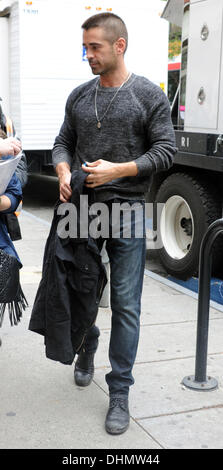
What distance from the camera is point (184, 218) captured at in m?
6.30

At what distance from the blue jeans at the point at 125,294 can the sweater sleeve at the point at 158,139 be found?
25cm

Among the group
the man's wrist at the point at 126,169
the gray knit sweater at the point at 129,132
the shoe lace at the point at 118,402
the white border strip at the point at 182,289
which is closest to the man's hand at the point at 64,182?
the gray knit sweater at the point at 129,132

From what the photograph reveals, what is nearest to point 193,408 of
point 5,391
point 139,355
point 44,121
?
point 139,355

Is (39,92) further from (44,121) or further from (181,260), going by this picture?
(181,260)

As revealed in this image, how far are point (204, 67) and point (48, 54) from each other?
4.91 meters

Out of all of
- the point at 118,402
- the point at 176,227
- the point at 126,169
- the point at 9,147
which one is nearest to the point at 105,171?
the point at 126,169

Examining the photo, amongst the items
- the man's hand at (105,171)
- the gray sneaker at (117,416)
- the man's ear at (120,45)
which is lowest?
the gray sneaker at (117,416)

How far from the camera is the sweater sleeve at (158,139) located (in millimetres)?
3016

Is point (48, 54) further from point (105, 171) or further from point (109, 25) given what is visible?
point (105, 171)

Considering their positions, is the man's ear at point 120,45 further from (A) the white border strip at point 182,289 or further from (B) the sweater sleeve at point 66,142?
(A) the white border strip at point 182,289

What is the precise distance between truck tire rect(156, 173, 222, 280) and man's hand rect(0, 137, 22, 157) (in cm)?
304

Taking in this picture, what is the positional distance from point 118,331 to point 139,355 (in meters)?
1.00

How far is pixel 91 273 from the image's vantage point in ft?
10.1

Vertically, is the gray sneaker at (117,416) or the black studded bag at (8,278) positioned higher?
the black studded bag at (8,278)
